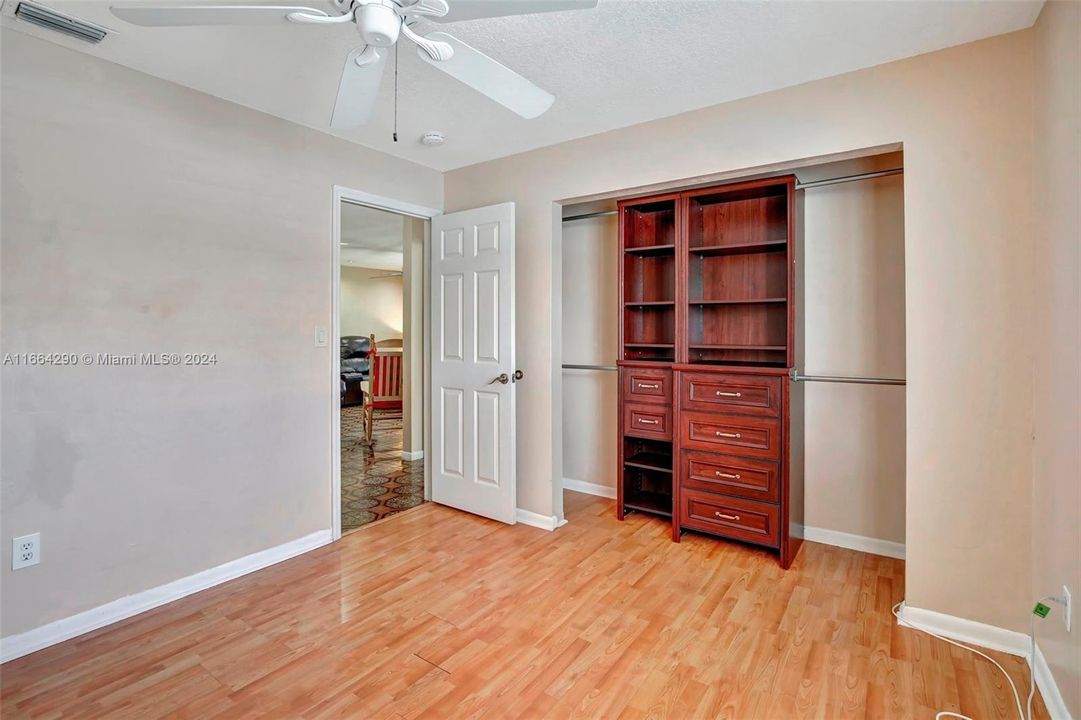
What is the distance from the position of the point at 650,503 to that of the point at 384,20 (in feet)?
10.1

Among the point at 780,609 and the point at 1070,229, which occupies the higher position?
the point at 1070,229

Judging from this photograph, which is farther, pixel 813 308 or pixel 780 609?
pixel 813 308

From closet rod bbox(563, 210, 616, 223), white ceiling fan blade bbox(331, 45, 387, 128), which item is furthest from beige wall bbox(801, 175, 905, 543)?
white ceiling fan blade bbox(331, 45, 387, 128)

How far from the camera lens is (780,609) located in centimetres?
240

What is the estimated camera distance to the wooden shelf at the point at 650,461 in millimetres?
3396

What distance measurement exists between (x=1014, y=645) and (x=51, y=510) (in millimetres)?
3862

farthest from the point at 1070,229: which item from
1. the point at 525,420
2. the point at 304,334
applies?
the point at 304,334

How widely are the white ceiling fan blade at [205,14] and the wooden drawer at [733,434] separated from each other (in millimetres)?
2562

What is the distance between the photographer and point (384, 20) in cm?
143

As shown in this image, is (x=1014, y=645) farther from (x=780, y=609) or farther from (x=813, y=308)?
(x=813, y=308)

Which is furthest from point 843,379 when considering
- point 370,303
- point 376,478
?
point 370,303

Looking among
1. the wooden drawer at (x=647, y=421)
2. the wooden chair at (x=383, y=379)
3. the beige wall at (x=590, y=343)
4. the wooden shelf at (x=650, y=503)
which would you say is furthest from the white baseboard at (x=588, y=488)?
the wooden chair at (x=383, y=379)

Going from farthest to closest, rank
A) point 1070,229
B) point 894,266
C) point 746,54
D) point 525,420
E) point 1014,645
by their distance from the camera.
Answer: point 525,420, point 894,266, point 746,54, point 1014,645, point 1070,229

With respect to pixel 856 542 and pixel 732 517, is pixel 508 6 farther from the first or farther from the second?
pixel 856 542
